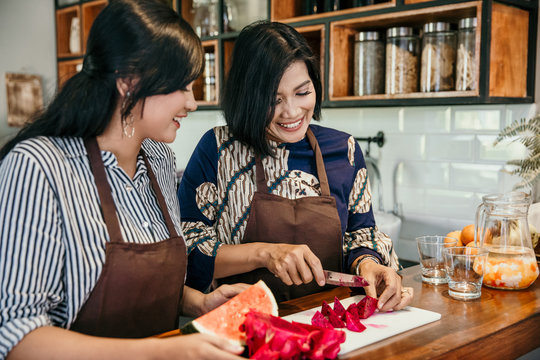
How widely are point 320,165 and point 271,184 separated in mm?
179

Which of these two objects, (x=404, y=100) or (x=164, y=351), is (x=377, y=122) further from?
(x=164, y=351)

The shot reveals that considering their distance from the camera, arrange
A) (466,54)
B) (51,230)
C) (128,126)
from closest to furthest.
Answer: (51,230) < (128,126) < (466,54)

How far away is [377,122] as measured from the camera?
2988 millimetres

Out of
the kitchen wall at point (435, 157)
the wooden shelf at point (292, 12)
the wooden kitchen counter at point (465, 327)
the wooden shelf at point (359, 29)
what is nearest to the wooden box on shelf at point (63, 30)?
the wooden shelf at point (292, 12)

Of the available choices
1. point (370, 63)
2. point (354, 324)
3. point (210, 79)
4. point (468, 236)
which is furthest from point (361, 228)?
point (210, 79)

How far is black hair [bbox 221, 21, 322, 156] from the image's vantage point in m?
1.68

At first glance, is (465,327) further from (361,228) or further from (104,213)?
(104,213)

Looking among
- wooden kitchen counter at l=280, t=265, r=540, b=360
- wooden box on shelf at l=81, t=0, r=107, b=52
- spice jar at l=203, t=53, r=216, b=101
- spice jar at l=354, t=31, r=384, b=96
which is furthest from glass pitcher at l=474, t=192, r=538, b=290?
wooden box on shelf at l=81, t=0, r=107, b=52

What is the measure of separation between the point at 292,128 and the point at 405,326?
0.73 meters

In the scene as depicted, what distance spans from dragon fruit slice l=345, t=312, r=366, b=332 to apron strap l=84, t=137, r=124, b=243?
21.9 inches

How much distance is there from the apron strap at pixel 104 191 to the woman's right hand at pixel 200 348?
1.01 ft

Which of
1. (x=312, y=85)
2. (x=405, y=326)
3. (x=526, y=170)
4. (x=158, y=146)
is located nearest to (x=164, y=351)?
(x=405, y=326)

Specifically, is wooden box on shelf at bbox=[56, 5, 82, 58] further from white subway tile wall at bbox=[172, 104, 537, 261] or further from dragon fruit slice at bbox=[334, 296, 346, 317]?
dragon fruit slice at bbox=[334, 296, 346, 317]

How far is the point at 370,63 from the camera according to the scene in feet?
8.73
